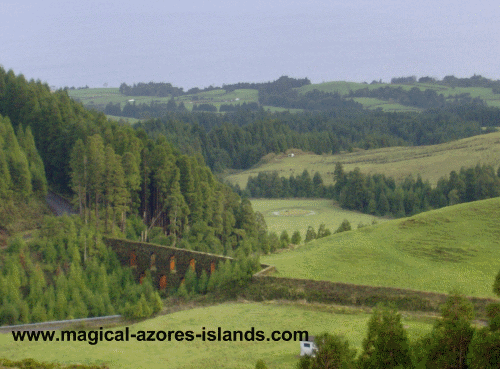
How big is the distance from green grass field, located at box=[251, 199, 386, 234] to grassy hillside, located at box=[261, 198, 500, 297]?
2053 cm

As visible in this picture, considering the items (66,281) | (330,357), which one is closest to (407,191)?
(66,281)

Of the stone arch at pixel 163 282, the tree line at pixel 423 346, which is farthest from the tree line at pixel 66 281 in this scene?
the tree line at pixel 423 346

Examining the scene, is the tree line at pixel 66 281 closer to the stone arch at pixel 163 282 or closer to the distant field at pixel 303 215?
the stone arch at pixel 163 282

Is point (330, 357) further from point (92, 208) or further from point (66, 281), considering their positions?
point (92, 208)

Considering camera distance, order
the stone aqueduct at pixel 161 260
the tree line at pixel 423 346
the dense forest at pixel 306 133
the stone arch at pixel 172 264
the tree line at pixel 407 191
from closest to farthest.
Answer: the tree line at pixel 423 346
the stone aqueduct at pixel 161 260
the stone arch at pixel 172 264
the tree line at pixel 407 191
the dense forest at pixel 306 133

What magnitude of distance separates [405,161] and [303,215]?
36976 millimetres

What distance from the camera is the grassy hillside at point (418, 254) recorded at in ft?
96.1

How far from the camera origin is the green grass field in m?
62.0

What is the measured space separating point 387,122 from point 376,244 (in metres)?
138

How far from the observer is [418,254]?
33.0 m

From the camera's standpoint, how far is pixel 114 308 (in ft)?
101

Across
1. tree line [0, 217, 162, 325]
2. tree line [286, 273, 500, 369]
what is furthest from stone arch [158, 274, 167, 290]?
tree line [286, 273, 500, 369]

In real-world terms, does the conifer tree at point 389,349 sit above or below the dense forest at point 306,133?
below

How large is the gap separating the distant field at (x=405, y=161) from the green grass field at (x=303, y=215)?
1454 cm
